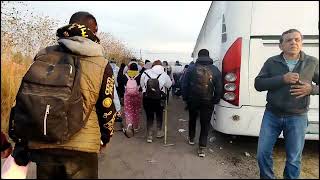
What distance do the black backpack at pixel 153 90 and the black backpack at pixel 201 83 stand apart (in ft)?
3.32

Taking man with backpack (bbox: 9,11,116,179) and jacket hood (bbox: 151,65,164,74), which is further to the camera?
jacket hood (bbox: 151,65,164,74)

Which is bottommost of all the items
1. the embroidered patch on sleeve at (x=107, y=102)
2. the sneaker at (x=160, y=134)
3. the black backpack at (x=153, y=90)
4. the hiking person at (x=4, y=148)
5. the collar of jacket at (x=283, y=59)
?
the sneaker at (x=160, y=134)

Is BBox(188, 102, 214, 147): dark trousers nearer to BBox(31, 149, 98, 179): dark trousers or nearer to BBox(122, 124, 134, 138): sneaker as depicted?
BBox(122, 124, 134, 138): sneaker

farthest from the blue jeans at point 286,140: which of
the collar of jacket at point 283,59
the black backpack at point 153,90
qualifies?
the black backpack at point 153,90

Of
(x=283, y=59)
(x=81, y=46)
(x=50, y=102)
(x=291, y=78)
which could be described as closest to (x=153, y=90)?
(x=283, y=59)

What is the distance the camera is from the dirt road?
2.90 m

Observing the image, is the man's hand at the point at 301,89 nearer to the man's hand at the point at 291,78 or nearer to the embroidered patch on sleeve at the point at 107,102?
the man's hand at the point at 291,78

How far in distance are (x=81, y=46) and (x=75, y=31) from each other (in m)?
0.18

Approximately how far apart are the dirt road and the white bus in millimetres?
468

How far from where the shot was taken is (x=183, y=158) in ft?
15.8

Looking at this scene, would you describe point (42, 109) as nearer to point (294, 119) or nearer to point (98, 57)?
point (98, 57)

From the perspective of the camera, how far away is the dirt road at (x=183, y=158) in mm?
2902

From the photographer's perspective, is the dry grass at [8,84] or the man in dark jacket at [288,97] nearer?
the man in dark jacket at [288,97]

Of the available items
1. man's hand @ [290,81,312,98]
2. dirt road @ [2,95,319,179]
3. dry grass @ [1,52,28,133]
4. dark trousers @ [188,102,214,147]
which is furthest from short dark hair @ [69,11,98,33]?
dry grass @ [1,52,28,133]
